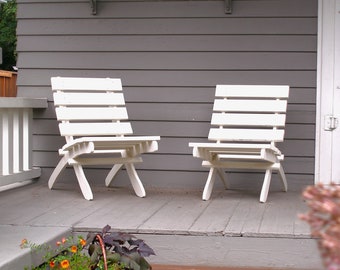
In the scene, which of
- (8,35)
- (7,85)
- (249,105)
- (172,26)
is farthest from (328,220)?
(8,35)

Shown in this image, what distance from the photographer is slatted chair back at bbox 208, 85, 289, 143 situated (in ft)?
14.4

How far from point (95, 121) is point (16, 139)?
63 cm

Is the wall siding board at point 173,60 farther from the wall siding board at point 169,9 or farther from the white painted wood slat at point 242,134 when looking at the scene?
the white painted wood slat at point 242,134

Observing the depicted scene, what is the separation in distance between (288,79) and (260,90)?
1.25ft

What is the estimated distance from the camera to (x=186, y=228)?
3.17m

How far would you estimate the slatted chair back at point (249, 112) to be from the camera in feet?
14.4

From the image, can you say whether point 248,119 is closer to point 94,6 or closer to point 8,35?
point 94,6

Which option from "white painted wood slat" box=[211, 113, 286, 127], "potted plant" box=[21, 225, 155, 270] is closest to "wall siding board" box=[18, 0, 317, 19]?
"white painted wood slat" box=[211, 113, 286, 127]

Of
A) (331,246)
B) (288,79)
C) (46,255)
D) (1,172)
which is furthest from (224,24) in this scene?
(331,246)

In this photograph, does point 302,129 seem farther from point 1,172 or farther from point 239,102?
point 1,172

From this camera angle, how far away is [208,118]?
4852 mm

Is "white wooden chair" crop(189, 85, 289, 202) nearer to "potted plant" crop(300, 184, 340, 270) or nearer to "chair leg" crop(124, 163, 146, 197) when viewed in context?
"chair leg" crop(124, 163, 146, 197)

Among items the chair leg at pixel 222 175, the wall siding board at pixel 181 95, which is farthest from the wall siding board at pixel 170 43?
the chair leg at pixel 222 175

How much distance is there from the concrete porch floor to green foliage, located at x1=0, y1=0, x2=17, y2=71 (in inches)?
403
